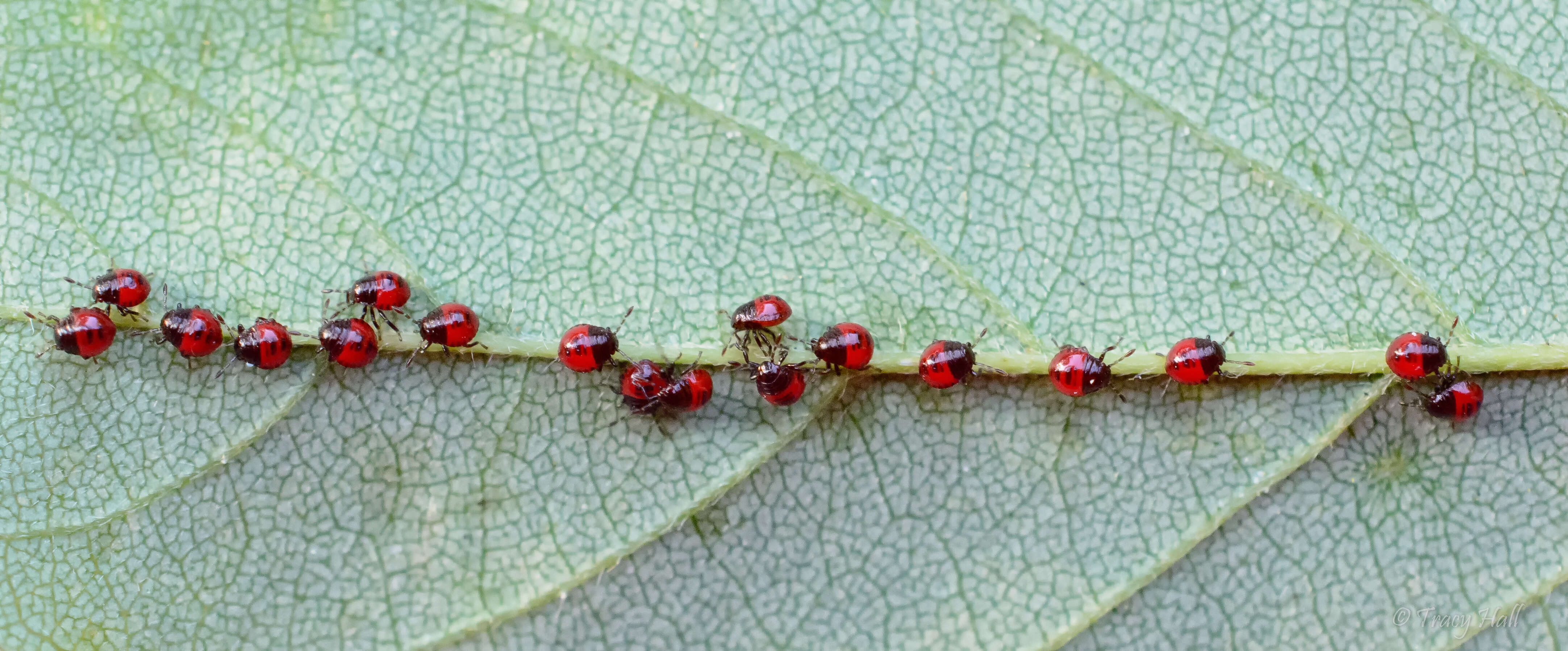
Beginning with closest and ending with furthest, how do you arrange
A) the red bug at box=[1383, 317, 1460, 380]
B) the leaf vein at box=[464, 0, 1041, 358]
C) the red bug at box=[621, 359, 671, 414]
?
the red bug at box=[1383, 317, 1460, 380] < the red bug at box=[621, 359, 671, 414] < the leaf vein at box=[464, 0, 1041, 358]

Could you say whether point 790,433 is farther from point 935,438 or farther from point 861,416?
point 935,438

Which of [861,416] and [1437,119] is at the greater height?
[1437,119]

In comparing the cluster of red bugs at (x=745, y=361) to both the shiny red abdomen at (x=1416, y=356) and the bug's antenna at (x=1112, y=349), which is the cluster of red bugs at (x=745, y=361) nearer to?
the bug's antenna at (x=1112, y=349)

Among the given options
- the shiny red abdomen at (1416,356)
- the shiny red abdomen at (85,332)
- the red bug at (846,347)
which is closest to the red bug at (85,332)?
the shiny red abdomen at (85,332)

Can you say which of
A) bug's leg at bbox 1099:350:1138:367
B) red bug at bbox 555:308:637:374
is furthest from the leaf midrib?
red bug at bbox 555:308:637:374

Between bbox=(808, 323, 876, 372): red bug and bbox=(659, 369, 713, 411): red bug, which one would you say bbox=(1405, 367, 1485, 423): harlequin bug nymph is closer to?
bbox=(808, 323, 876, 372): red bug

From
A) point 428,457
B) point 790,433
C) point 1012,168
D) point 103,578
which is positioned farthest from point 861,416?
point 103,578
